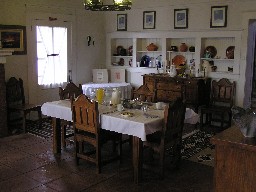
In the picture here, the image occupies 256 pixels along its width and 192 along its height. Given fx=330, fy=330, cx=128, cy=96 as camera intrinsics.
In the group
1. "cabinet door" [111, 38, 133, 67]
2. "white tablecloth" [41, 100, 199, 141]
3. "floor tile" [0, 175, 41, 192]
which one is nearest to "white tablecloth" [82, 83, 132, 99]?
"cabinet door" [111, 38, 133, 67]

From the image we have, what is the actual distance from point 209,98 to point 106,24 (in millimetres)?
3353

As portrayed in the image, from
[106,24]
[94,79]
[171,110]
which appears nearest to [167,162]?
[171,110]

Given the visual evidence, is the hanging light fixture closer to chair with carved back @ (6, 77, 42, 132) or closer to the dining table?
the dining table

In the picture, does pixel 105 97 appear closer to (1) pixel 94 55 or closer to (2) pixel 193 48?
(2) pixel 193 48

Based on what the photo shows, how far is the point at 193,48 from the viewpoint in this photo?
706cm

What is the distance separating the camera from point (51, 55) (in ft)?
23.9

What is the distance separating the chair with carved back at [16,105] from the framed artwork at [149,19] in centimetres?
311

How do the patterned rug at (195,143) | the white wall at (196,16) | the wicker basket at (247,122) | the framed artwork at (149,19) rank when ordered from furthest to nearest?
the framed artwork at (149,19) < the white wall at (196,16) < the patterned rug at (195,143) < the wicker basket at (247,122)

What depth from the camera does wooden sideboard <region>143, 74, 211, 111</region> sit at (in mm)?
6555

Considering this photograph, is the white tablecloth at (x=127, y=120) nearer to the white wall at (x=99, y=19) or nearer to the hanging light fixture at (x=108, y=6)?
the hanging light fixture at (x=108, y=6)

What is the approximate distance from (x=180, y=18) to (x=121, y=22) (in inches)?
65.2

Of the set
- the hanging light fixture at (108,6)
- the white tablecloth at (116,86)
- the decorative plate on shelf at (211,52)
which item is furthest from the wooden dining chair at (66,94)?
the decorative plate on shelf at (211,52)

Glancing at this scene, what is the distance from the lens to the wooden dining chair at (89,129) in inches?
161

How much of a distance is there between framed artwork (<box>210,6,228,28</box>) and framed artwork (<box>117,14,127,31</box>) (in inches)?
89.0
